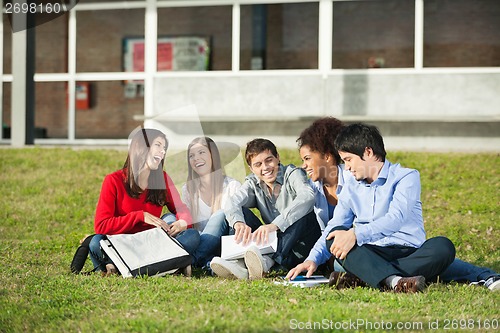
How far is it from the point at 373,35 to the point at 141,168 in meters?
11.3

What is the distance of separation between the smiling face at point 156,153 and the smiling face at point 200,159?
26 centimetres

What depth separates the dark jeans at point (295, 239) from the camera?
645cm

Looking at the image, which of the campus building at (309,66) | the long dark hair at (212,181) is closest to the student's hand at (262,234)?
the long dark hair at (212,181)

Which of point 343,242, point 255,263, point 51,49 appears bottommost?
point 255,263

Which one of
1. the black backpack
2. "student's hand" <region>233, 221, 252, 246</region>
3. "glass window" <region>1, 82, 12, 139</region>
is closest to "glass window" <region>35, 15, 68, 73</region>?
"glass window" <region>1, 82, 12, 139</region>

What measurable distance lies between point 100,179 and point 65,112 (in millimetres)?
10219

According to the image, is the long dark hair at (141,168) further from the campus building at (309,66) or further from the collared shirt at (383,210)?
the campus building at (309,66)

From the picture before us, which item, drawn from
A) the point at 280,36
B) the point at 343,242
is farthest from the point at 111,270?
the point at 280,36

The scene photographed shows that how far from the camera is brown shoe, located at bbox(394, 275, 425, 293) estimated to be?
541 cm

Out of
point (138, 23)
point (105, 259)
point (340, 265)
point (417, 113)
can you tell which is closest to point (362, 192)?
point (340, 265)

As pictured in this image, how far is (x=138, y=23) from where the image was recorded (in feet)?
69.2

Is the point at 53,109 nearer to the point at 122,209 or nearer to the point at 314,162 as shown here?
the point at 122,209

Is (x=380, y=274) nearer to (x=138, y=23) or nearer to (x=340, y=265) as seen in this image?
(x=340, y=265)

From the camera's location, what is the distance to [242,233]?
20.8 ft
